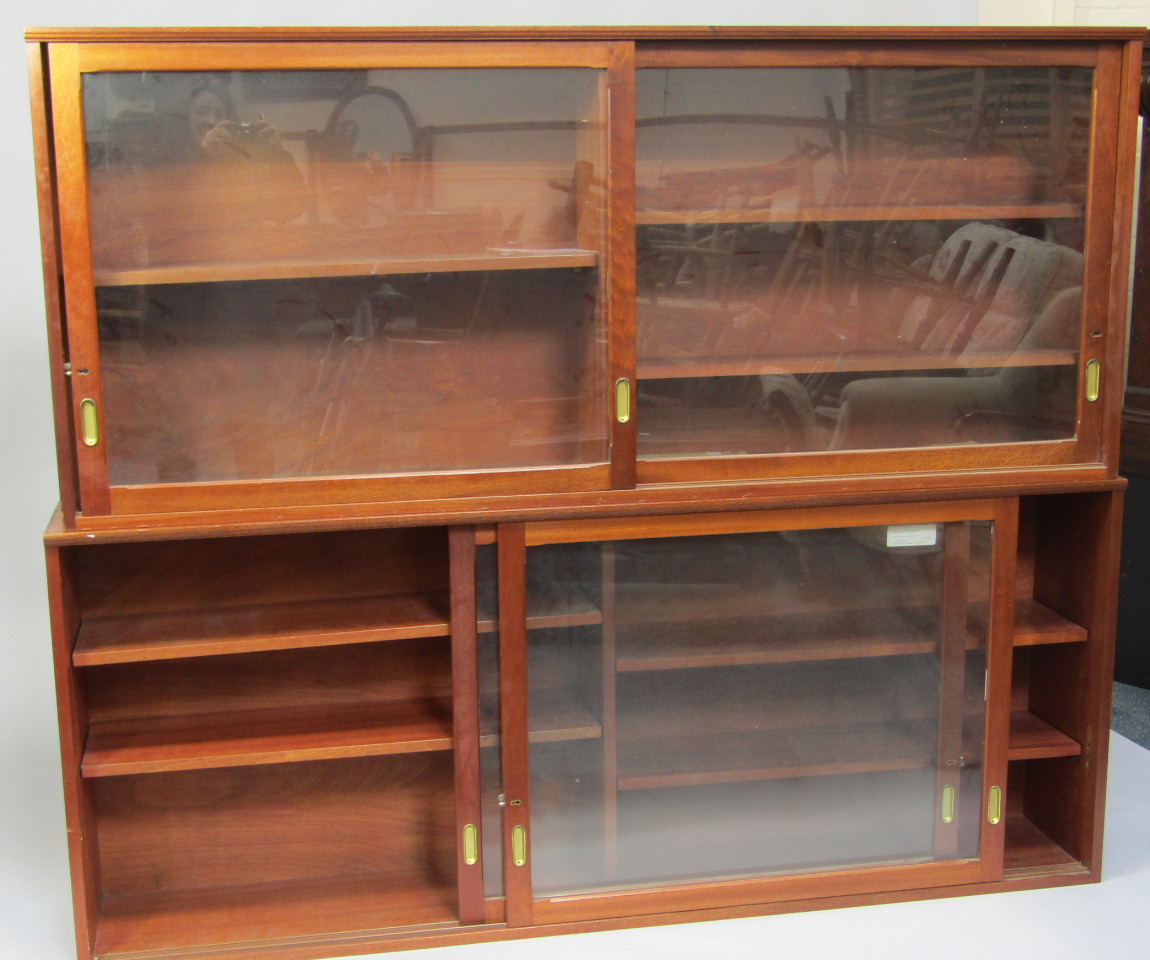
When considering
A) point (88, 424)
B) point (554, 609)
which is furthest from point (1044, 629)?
point (88, 424)

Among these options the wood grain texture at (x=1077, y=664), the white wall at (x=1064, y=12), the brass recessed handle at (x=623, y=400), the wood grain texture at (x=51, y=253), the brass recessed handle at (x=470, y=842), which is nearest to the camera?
the wood grain texture at (x=51, y=253)

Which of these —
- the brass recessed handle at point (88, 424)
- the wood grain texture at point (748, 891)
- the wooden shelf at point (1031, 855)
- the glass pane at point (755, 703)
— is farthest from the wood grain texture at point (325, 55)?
the wooden shelf at point (1031, 855)

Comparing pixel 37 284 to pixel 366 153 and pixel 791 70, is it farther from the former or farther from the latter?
pixel 791 70

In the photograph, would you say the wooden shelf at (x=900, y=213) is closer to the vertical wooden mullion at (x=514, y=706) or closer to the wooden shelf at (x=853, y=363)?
the wooden shelf at (x=853, y=363)

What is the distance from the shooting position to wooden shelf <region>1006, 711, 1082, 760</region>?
237 cm

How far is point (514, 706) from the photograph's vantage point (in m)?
2.19

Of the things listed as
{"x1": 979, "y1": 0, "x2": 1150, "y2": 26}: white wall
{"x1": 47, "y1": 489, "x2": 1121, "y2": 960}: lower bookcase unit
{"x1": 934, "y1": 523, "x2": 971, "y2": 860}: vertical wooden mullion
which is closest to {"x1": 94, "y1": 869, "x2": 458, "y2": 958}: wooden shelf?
{"x1": 47, "y1": 489, "x2": 1121, "y2": 960}: lower bookcase unit

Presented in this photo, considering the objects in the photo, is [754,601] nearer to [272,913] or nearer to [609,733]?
[609,733]

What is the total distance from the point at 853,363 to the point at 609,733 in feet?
2.53

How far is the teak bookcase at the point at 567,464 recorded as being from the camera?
201 centimetres

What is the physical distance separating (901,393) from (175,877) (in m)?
1.59

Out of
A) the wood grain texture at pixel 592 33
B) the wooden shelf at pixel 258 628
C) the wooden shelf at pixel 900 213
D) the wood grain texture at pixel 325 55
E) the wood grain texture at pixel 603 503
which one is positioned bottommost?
the wooden shelf at pixel 258 628

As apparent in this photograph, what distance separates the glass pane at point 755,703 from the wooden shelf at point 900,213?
53 centimetres

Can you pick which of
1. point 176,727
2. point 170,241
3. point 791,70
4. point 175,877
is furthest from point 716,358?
point 175,877
